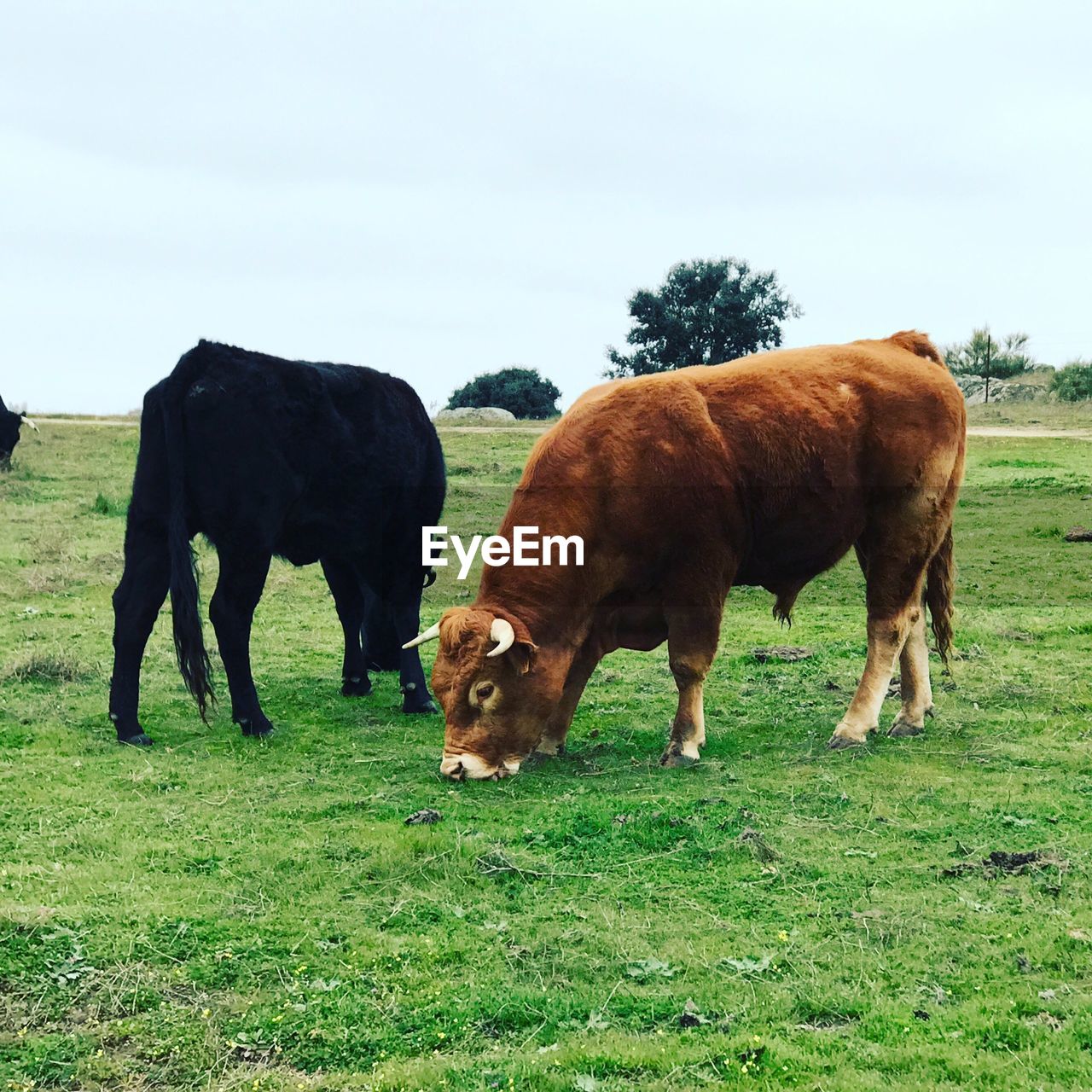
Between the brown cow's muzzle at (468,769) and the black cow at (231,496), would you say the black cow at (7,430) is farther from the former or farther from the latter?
the brown cow's muzzle at (468,769)

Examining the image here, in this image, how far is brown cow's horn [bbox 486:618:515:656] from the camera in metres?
7.39

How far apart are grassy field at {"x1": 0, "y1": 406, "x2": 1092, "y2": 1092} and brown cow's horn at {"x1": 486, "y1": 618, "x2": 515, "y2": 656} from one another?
822 millimetres

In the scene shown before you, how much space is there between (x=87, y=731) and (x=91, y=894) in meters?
3.33

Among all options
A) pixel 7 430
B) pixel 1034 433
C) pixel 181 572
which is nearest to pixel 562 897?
pixel 181 572

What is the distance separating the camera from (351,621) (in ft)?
34.3

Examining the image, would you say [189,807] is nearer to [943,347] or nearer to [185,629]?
[185,629]

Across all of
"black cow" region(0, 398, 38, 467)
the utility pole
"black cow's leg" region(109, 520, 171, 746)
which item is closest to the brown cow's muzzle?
"black cow's leg" region(109, 520, 171, 746)

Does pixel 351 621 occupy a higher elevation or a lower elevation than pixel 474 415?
lower

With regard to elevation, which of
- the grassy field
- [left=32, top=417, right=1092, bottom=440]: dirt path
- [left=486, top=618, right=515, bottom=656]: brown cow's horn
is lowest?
the grassy field

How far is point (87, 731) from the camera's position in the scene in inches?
356

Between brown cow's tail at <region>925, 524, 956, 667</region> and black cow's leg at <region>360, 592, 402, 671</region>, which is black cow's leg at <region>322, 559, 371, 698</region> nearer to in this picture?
black cow's leg at <region>360, 592, 402, 671</region>

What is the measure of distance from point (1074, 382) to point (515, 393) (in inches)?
692

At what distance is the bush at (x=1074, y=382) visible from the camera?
3762 centimetres

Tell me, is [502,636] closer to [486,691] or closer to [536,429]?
[486,691]
